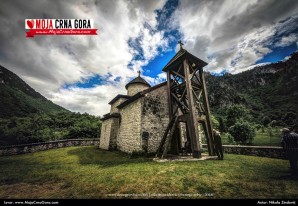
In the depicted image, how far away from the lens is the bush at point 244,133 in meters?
16.3

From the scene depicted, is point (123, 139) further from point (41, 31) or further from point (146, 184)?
point (41, 31)

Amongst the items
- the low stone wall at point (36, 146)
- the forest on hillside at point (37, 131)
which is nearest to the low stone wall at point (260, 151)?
the low stone wall at point (36, 146)

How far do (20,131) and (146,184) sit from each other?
21.0 metres

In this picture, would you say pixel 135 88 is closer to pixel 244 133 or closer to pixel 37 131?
pixel 244 133

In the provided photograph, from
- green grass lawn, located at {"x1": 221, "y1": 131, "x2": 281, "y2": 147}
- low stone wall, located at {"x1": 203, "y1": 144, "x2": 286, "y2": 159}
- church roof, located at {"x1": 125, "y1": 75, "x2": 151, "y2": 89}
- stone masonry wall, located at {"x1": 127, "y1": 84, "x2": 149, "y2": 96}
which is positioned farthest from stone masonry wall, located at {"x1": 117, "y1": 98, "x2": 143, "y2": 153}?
green grass lawn, located at {"x1": 221, "y1": 131, "x2": 281, "y2": 147}

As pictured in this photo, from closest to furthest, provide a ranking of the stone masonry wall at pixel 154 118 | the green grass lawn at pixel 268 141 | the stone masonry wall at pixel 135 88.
Result: the stone masonry wall at pixel 154 118
the green grass lawn at pixel 268 141
the stone masonry wall at pixel 135 88

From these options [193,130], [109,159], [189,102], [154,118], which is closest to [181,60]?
[189,102]

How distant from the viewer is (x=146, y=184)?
3758 millimetres

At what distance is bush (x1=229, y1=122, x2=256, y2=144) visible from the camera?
16256 millimetres

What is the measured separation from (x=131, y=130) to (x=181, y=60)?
657 cm

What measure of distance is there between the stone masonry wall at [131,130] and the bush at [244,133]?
50.0ft

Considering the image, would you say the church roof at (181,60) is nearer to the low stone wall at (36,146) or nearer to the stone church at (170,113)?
the stone church at (170,113)
